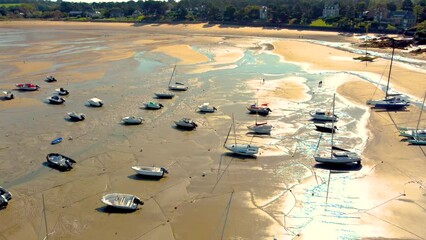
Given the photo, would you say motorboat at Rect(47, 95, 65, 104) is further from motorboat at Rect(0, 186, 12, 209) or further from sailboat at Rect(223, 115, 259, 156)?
sailboat at Rect(223, 115, 259, 156)

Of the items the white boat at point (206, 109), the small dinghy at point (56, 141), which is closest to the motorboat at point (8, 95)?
the small dinghy at point (56, 141)

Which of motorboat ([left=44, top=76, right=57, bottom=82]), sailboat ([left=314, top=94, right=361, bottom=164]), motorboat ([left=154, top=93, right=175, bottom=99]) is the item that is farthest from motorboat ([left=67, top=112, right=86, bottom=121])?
sailboat ([left=314, top=94, right=361, bottom=164])

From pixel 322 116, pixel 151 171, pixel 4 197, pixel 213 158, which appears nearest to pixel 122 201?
pixel 151 171

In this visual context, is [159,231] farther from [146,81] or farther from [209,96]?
[146,81]

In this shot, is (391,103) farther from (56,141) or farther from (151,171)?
(56,141)

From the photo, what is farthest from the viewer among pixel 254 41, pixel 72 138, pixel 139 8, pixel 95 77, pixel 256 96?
pixel 139 8

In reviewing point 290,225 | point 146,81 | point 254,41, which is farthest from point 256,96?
point 254,41
